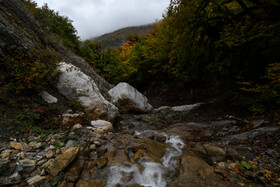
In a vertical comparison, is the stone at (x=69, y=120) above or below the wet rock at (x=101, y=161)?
above

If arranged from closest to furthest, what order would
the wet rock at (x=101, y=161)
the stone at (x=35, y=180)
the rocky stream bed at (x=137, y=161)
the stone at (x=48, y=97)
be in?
the stone at (x=35, y=180) < the rocky stream bed at (x=137, y=161) < the wet rock at (x=101, y=161) < the stone at (x=48, y=97)

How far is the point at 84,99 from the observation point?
6.70 m

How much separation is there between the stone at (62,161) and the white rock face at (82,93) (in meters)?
3.23

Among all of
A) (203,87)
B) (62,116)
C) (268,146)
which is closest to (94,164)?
(62,116)

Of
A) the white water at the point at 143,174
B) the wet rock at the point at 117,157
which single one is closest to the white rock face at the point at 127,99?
the wet rock at the point at 117,157

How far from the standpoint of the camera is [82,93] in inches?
268

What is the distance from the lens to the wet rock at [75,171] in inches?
117

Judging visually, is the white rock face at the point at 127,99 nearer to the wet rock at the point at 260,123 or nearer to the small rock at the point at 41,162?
the small rock at the point at 41,162

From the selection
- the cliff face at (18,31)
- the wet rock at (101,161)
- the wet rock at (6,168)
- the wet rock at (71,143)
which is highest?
the cliff face at (18,31)

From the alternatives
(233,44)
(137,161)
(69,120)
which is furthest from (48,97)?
(233,44)

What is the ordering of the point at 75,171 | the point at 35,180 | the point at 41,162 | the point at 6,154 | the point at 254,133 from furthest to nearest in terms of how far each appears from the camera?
the point at 254,133
the point at 75,171
the point at 41,162
the point at 6,154
the point at 35,180

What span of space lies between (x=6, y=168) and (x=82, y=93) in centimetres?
451

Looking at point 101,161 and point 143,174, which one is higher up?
point 101,161

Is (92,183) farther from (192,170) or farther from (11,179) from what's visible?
(192,170)
